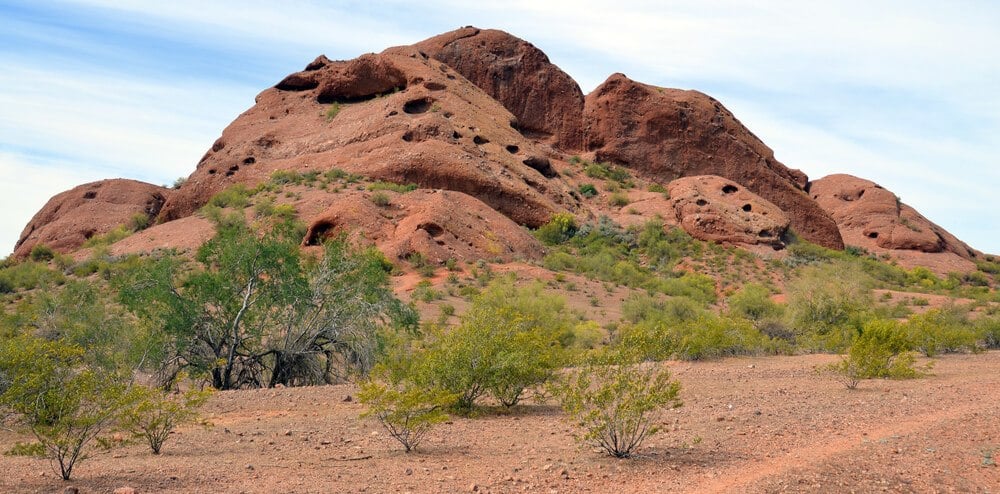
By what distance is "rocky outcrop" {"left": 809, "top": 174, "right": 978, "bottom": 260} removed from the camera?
5962 cm

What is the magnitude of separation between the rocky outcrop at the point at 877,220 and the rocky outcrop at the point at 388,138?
2361cm

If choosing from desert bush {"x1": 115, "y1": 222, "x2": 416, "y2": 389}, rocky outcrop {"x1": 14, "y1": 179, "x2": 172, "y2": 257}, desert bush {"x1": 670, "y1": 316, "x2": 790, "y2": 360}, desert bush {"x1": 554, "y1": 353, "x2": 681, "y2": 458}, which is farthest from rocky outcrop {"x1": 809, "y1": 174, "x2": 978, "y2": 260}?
desert bush {"x1": 554, "y1": 353, "x2": 681, "y2": 458}

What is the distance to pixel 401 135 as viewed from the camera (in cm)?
4478

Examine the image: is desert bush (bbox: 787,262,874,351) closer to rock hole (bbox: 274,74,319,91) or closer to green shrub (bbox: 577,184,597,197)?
green shrub (bbox: 577,184,597,197)

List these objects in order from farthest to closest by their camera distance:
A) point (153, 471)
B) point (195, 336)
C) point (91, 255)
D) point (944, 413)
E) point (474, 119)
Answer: point (474, 119) → point (91, 255) → point (195, 336) → point (944, 413) → point (153, 471)

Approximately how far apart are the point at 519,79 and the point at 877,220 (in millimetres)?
25212

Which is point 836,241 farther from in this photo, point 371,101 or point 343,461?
point 343,461

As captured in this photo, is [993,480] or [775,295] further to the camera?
[775,295]

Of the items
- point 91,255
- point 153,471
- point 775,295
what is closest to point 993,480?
point 153,471

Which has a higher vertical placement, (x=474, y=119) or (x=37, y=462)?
(x=474, y=119)

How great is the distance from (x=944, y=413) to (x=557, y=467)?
17.6 ft

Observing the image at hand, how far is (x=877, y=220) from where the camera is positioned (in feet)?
203

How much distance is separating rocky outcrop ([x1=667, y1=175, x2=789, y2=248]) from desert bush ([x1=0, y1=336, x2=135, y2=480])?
126ft

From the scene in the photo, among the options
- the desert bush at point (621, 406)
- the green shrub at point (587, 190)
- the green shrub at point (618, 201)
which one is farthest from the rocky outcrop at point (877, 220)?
the desert bush at point (621, 406)
